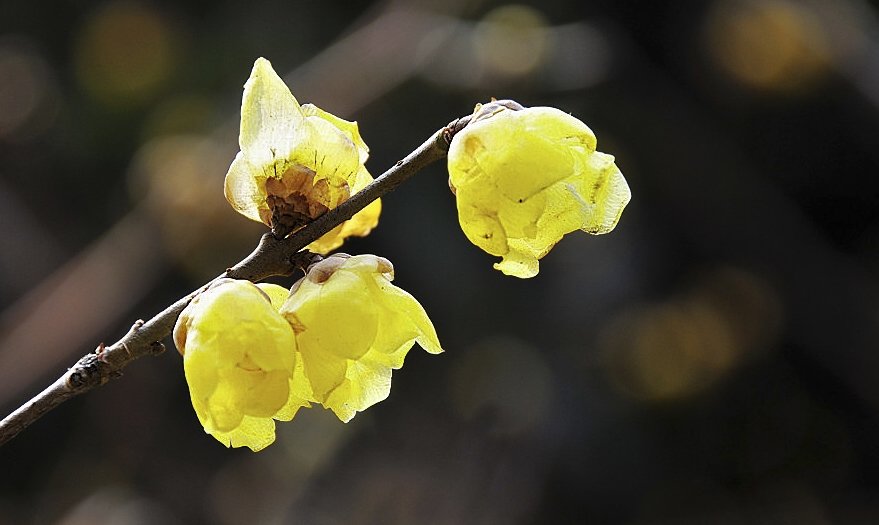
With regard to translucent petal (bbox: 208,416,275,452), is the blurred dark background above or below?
below

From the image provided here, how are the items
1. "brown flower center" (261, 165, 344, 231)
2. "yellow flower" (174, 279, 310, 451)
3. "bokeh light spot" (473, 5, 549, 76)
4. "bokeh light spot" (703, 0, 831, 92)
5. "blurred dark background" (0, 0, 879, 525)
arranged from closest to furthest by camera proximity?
"yellow flower" (174, 279, 310, 451)
"brown flower center" (261, 165, 344, 231)
"blurred dark background" (0, 0, 879, 525)
"bokeh light spot" (473, 5, 549, 76)
"bokeh light spot" (703, 0, 831, 92)

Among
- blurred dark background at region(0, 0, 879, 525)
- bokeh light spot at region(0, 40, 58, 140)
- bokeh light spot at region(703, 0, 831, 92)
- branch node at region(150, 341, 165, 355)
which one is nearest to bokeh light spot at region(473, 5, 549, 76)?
blurred dark background at region(0, 0, 879, 525)

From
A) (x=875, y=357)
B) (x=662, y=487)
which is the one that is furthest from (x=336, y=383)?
(x=875, y=357)

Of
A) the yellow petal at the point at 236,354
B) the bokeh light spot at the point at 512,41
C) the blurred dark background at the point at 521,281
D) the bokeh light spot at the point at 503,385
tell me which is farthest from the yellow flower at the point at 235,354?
the bokeh light spot at the point at 512,41

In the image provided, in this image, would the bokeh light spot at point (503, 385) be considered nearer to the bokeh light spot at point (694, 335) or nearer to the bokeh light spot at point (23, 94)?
the bokeh light spot at point (694, 335)

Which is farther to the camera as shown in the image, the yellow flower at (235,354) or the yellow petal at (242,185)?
the yellow petal at (242,185)

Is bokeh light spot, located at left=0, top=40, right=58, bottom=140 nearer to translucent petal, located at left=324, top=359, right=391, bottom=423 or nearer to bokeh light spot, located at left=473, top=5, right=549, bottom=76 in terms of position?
bokeh light spot, located at left=473, top=5, right=549, bottom=76
